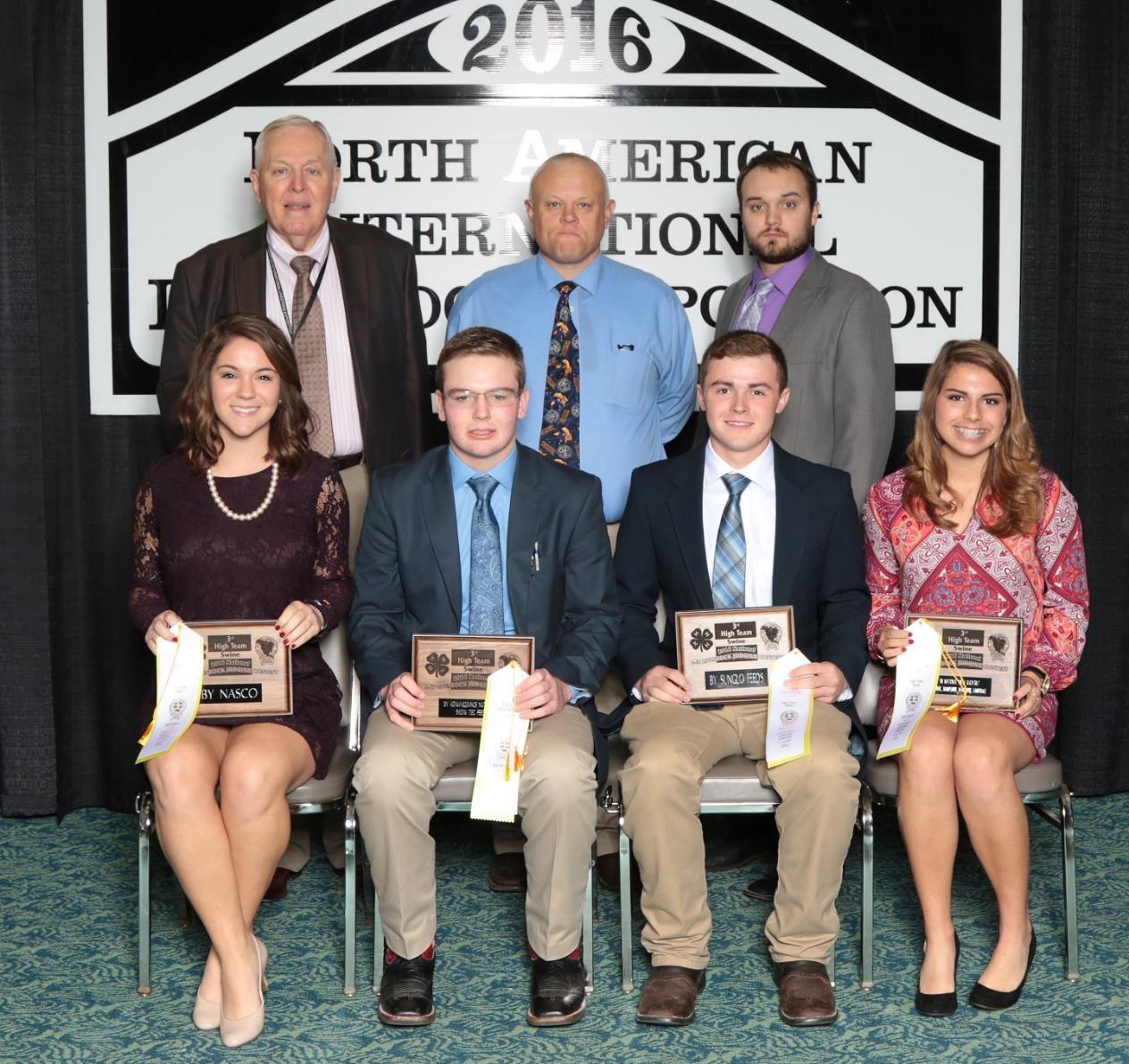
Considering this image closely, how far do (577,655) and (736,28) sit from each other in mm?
2471

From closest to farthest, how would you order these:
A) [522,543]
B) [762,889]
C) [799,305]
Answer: [522,543]
[762,889]
[799,305]

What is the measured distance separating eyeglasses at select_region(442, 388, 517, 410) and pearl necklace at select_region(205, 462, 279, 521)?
510mm

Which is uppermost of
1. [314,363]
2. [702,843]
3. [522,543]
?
[314,363]

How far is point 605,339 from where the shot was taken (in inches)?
172

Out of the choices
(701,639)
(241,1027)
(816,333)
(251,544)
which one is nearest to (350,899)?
(241,1027)

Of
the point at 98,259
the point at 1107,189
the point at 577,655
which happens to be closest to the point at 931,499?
the point at 577,655

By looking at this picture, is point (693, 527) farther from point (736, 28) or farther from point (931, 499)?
point (736, 28)

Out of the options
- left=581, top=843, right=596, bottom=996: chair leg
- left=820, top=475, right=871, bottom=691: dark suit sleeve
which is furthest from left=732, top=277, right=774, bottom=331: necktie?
left=581, top=843, right=596, bottom=996: chair leg

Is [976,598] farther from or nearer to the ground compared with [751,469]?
nearer to the ground

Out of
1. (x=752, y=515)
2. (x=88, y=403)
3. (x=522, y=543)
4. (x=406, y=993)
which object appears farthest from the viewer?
(x=88, y=403)

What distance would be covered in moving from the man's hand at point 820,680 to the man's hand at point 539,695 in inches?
21.8

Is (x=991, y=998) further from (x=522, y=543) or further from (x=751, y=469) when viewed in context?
(x=522, y=543)

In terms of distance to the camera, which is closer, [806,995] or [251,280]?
[806,995]

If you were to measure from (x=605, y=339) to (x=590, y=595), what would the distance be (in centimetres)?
100
